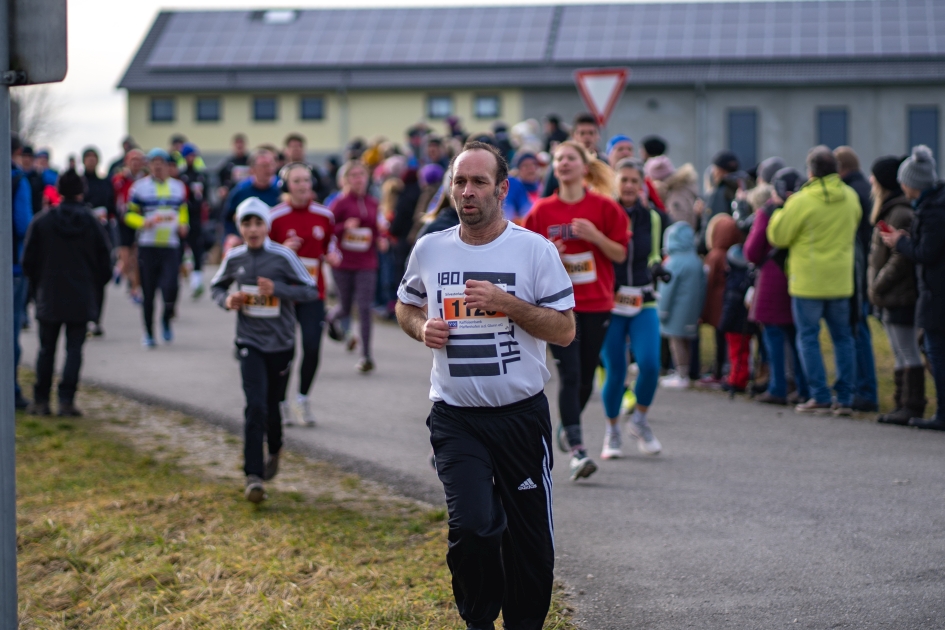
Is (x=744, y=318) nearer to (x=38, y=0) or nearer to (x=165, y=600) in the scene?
(x=165, y=600)

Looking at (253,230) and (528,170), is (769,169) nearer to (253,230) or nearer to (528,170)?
(528,170)

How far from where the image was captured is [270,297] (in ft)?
26.9

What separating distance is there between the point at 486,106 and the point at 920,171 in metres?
42.2

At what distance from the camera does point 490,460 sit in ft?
15.9

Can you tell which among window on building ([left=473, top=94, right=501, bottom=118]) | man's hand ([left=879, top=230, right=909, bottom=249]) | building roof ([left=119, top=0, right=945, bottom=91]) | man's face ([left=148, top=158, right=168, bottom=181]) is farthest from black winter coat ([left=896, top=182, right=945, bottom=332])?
window on building ([left=473, top=94, right=501, bottom=118])

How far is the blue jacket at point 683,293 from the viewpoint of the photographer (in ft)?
40.7

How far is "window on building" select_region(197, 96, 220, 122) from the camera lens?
180 feet

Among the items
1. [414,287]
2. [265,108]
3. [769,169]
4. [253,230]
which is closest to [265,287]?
[253,230]

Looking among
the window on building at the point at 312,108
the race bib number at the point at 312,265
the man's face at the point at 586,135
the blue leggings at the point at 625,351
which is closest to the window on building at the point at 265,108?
the window on building at the point at 312,108

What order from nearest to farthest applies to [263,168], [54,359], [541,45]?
1. [54,359]
2. [263,168]
3. [541,45]

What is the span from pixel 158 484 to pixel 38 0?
471 centimetres

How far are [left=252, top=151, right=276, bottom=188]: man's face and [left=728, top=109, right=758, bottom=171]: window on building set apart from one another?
3842 centimetres

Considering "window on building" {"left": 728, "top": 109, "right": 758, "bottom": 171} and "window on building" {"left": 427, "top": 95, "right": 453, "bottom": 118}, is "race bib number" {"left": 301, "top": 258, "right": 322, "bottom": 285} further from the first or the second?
"window on building" {"left": 427, "top": 95, "right": 453, "bottom": 118}

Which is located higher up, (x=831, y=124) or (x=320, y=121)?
(x=320, y=121)
